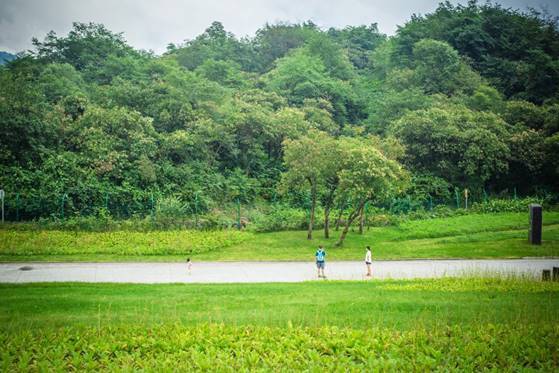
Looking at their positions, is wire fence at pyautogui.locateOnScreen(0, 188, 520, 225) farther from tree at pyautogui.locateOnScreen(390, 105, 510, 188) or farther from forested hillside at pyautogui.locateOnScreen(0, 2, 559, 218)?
tree at pyautogui.locateOnScreen(390, 105, 510, 188)

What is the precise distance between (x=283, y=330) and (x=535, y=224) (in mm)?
22723

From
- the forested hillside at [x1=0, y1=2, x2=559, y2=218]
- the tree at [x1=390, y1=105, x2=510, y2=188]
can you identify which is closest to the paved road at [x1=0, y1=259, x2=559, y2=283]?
the forested hillside at [x1=0, y1=2, x2=559, y2=218]

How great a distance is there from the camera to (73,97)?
41250mm

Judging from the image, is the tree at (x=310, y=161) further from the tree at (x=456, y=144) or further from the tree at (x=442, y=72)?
the tree at (x=442, y=72)

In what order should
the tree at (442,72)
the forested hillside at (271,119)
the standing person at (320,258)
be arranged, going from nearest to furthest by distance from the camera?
the standing person at (320,258) < the forested hillside at (271,119) < the tree at (442,72)

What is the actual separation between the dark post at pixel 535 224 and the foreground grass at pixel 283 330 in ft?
46.1

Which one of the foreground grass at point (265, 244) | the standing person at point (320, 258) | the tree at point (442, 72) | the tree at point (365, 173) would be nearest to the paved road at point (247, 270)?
the standing person at point (320, 258)

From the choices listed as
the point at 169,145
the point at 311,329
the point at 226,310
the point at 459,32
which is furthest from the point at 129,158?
the point at 459,32

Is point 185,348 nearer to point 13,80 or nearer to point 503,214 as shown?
point 503,214

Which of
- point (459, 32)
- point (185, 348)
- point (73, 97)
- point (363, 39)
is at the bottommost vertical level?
point (185, 348)

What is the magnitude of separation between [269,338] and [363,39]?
81307 mm

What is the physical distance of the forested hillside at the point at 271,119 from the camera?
34469mm

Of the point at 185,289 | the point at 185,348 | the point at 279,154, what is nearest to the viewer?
the point at 185,348

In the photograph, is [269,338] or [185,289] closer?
[269,338]
